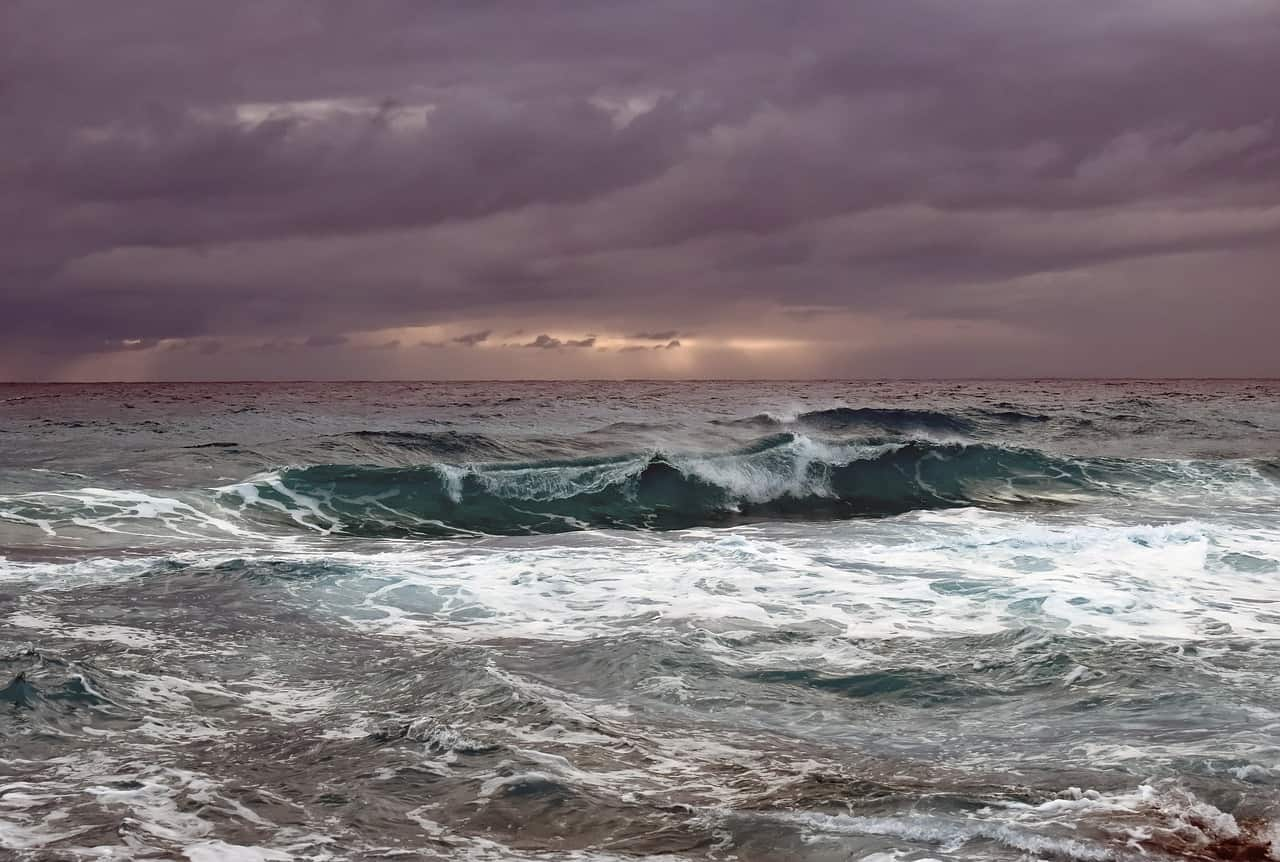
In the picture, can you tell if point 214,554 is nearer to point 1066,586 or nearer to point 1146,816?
point 1066,586

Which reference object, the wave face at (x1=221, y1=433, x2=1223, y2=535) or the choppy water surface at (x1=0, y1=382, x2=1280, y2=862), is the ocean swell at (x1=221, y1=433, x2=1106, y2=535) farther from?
the choppy water surface at (x1=0, y1=382, x2=1280, y2=862)

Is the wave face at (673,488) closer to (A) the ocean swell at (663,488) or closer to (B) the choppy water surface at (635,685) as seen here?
(A) the ocean swell at (663,488)

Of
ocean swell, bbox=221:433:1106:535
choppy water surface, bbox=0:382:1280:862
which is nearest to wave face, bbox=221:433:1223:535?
ocean swell, bbox=221:433:1106:535

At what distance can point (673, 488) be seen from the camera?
2381 centimetres

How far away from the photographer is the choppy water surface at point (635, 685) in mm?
5145

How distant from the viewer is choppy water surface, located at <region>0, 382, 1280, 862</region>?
5.14 m

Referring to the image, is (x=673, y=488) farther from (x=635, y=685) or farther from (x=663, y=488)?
(x=635, y=685)

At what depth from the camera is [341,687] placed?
306 inches

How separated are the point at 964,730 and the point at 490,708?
308 centimetres

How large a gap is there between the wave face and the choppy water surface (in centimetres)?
84

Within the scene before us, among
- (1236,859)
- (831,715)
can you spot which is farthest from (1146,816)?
(831,715)

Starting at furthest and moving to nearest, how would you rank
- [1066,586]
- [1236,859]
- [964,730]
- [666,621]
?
1. [1066,586]
2. [666,621]
3. [964,730]
4. [1236,859]

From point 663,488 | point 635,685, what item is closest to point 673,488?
point 663,488

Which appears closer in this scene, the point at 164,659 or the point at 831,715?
the point at 831,715
